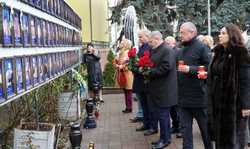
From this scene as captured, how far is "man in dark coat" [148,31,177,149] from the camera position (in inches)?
280

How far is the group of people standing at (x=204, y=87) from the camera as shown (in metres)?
5.30

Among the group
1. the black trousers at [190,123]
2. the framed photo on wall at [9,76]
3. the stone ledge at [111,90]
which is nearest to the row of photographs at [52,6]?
the framed photo on wall at [9,76]

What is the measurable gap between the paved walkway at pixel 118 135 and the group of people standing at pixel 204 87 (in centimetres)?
33

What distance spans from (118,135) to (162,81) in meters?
2.07

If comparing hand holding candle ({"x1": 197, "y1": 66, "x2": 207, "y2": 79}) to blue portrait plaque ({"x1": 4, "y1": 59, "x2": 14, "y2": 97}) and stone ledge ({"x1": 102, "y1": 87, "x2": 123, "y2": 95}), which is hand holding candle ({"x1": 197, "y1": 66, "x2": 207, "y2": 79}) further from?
stone ledge ({"x1": 102, "y1": 87, "x2": 123, "y2": 95})

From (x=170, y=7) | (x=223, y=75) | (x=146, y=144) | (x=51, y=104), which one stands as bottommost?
(x=146, y=144)

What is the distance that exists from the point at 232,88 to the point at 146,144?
2.89m

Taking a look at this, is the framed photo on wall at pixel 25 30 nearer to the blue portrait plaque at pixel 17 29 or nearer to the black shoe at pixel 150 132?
the blue portrait plaque at pixel 17 29

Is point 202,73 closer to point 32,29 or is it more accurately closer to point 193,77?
point 193,77

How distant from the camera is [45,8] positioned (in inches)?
A: 229

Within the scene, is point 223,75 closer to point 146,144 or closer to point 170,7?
point 146,144

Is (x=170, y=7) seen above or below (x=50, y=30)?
above

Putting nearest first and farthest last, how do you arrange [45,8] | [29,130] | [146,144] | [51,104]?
[29,130] → [45,8] → [146,144] → [51,104]

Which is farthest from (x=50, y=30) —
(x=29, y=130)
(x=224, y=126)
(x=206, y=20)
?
(x=206, y=20)
